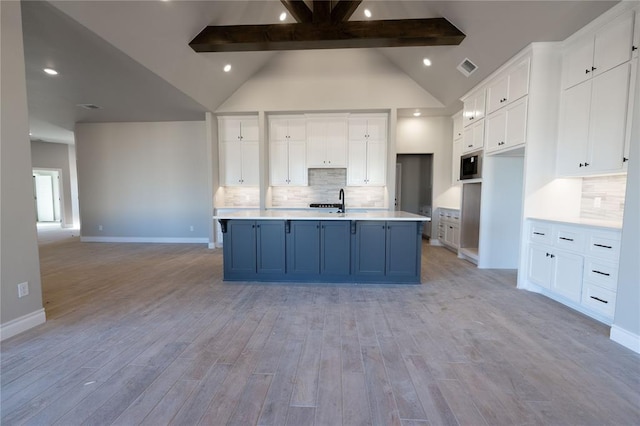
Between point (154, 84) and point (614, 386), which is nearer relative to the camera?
point (614, 386)

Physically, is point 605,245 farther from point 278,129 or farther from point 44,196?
point 44,196

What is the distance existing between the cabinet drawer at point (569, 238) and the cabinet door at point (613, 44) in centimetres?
162

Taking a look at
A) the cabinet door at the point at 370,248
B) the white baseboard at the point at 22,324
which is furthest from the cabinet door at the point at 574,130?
the white baseboard at the point at 22,324

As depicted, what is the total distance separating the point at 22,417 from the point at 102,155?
22.0 ft

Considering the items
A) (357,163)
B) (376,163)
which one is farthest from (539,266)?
(357,163)

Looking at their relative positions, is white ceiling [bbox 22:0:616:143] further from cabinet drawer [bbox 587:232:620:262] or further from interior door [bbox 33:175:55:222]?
interior door [bbox 33:175:55:222]

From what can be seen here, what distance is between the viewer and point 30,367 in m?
1.87

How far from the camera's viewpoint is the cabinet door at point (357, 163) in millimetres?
5902

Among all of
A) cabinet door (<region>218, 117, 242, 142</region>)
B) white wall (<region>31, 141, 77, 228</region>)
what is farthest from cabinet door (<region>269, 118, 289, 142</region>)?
white wall (<region>31, 141, 77, 228</region>)

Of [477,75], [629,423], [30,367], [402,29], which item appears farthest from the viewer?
[477,75]

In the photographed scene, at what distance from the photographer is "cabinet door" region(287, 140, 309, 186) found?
600cm

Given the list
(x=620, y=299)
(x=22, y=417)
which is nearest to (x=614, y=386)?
(x=620, y=299)

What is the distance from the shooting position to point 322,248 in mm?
3674

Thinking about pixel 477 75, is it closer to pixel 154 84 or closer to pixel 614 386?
pixel 614 386
